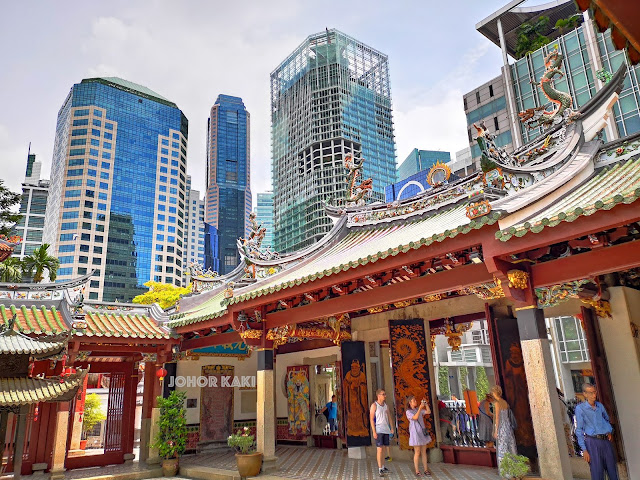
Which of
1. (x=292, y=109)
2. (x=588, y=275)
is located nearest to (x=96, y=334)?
(x=588, y=275)

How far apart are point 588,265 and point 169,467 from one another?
1016cm

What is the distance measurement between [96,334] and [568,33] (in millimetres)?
32867

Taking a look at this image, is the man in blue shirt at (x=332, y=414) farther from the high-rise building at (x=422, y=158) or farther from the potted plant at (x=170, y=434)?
the high-rise building at (x=422, y=158)

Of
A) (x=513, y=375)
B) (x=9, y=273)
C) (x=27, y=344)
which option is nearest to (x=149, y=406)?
(x=27, y=344)

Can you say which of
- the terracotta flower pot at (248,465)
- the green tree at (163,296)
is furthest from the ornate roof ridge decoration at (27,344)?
the green tree at (163,296)

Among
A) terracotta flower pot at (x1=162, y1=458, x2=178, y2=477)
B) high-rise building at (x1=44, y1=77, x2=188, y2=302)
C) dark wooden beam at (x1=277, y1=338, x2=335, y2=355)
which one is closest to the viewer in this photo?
terracotta flower pot at (x1=162, y1=458, x2=178, y2=477)

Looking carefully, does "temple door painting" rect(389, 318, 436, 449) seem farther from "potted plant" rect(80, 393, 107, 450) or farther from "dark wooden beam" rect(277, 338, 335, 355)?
"potted plant" rect(80, 393, 107, 450)

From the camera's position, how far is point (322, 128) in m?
87.6

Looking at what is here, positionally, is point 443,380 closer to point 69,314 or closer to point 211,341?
point 211,341

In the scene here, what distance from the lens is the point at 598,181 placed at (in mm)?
7188

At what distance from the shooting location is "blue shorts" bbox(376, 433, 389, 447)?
356 inches

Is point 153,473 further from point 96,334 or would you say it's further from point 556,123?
point 556,123

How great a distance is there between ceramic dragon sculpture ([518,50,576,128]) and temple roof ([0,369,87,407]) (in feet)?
30.9

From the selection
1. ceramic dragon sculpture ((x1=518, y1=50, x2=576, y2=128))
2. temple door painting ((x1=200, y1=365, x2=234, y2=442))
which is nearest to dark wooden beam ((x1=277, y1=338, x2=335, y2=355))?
temple door painting ((x1=200, y1=365, x2=234, y2=442))
